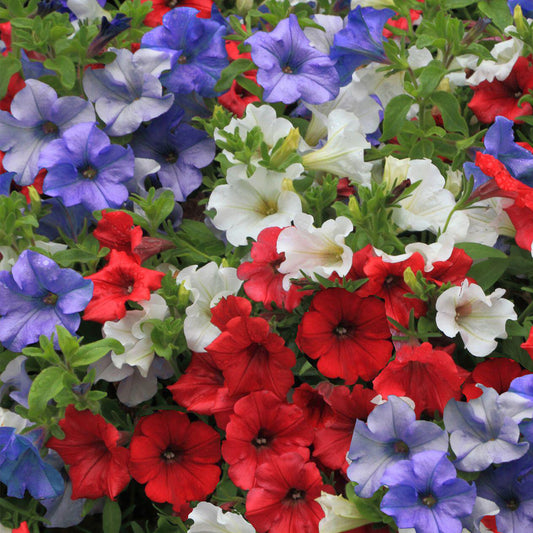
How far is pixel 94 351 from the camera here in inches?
38.1

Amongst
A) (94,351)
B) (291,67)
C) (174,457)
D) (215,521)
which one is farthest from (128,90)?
(215,521)

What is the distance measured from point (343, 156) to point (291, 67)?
0.19m

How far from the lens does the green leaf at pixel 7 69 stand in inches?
48.3

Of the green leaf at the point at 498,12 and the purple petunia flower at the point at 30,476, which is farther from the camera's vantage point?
the green leaf at the point at 498,12

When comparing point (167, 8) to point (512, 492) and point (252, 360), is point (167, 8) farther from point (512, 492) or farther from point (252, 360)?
point (512, 492)

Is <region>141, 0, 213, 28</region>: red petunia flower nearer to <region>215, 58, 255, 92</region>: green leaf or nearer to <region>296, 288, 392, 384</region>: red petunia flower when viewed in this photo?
<region>215, 58, 255, 92</region>: green leaf

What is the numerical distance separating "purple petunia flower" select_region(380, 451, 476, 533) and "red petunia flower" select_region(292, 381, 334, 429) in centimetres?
18

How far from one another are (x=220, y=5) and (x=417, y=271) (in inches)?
31.7

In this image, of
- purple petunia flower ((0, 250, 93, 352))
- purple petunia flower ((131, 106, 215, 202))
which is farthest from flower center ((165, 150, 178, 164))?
purple petunia flower ((0, 250, 93, 352))

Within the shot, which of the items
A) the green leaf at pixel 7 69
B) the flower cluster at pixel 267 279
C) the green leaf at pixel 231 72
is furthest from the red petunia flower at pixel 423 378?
the green leaf at pixel 7 69

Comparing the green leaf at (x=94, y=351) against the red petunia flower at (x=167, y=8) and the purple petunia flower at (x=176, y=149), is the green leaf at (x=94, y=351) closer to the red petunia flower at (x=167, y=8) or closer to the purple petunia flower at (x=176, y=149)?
the purple petunia flower at (x=176, y=149)

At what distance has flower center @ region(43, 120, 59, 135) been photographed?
48.7 inches

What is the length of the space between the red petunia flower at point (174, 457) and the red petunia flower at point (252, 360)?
0.36ft

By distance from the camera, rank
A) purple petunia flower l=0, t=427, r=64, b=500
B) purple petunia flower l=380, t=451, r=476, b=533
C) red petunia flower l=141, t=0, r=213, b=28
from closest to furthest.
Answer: purple petunia flower l=380, t=451, r=476, b=533 < purple petunia flower l=0, t=427, r=64, b=500 < red petunia flower l=141, t=0, r=213, b=28
